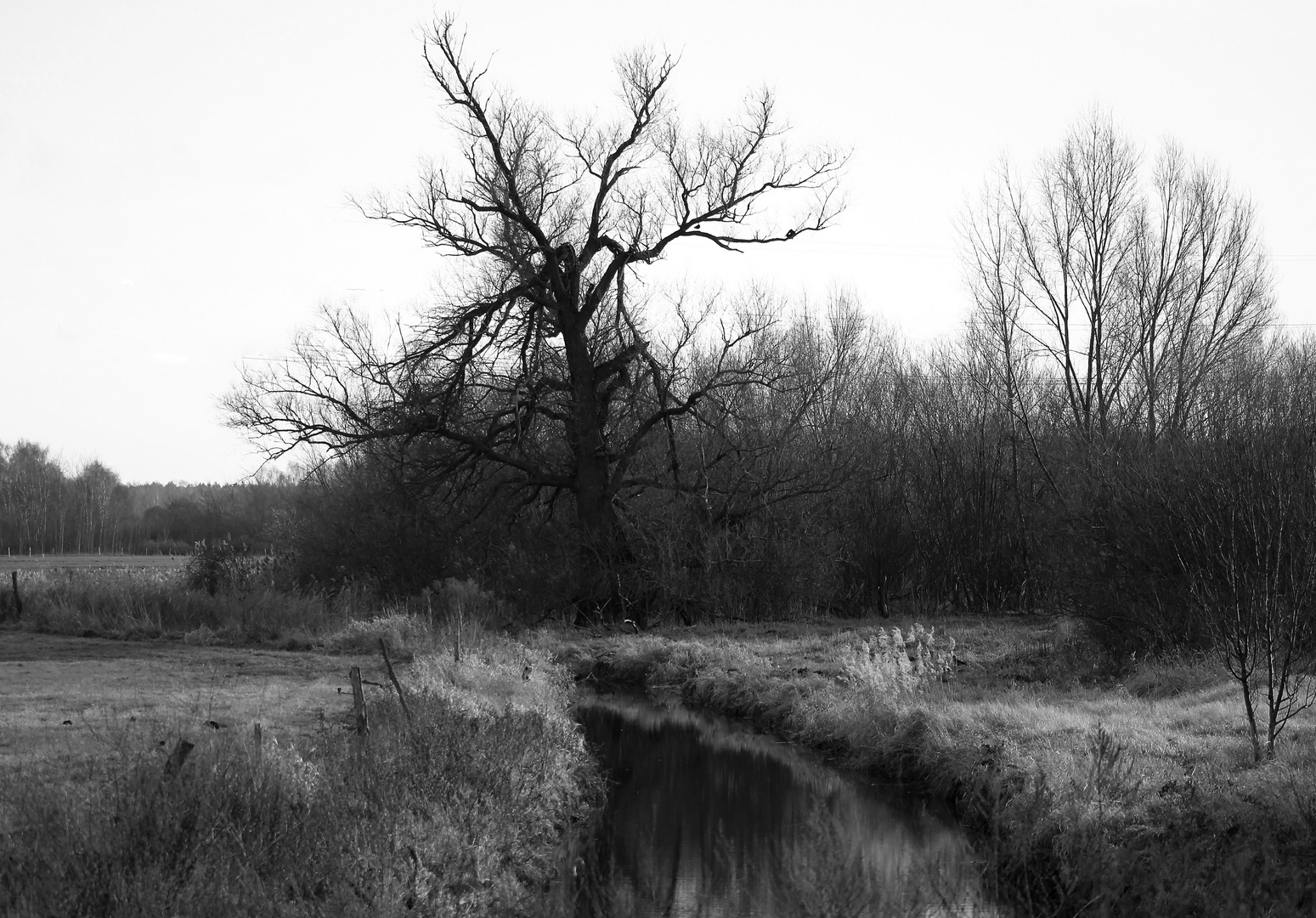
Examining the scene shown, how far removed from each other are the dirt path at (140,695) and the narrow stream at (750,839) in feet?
13.1

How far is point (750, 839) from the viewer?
14.3 metres

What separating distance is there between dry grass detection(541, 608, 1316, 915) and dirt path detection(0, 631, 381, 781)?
7443 millimetres

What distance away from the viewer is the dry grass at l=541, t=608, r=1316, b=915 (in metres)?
10.3

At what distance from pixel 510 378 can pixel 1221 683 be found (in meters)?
19.4

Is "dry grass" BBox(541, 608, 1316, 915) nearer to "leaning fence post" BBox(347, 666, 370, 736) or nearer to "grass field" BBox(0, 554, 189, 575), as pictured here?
"leaning fence post" BBox(347, 666, 370, 736)

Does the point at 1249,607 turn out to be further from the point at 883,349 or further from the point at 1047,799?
the point at 883,349

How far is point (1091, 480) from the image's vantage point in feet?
76.0

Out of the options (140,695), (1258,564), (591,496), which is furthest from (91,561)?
(1258,564)

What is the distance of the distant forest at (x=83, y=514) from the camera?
95.6m

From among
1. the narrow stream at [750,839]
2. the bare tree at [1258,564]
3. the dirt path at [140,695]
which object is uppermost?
the bare tree at [1258,564]

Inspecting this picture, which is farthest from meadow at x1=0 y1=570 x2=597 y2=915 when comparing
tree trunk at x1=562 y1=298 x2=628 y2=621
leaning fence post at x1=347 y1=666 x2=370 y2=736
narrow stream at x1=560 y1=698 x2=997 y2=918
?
tree trunk at x1=562 y1=298 x2=628 y2=621

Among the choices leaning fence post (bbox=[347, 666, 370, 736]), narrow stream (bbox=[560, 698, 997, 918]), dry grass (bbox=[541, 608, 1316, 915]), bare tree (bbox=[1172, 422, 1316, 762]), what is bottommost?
narrow stream (bbox=[560, 698, 997, 918])

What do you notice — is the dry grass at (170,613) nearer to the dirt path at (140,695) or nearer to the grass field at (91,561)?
the dirt path at (140,695)

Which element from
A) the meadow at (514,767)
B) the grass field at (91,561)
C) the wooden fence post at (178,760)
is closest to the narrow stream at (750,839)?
the meadow at (514,767)
